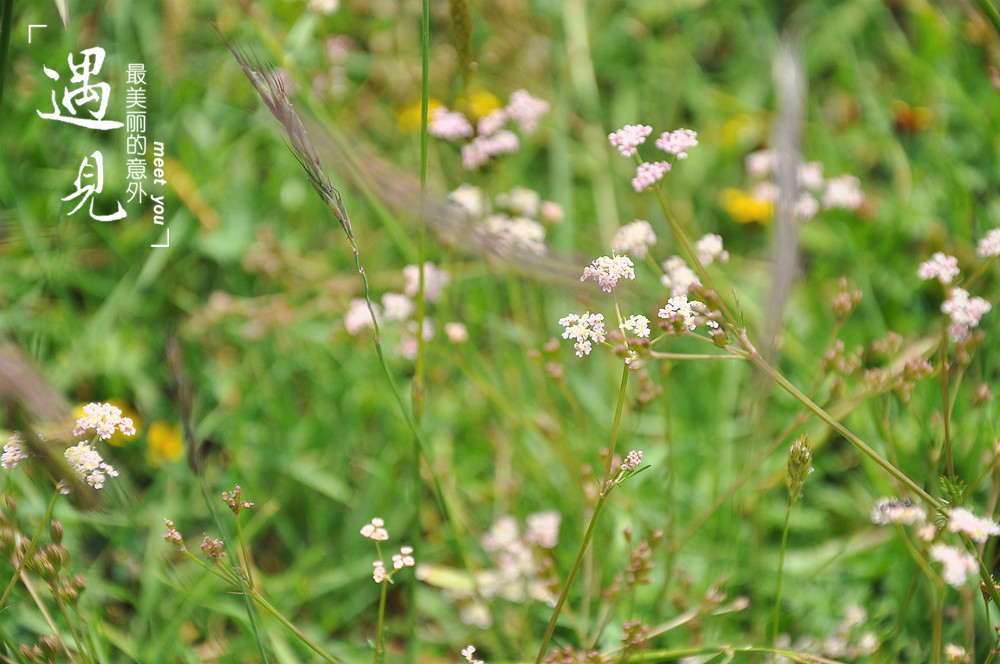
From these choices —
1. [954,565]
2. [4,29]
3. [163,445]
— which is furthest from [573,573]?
[163,445]

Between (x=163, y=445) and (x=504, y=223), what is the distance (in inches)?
47.9

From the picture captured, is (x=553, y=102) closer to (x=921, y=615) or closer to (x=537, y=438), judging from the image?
(x=537, y=438)

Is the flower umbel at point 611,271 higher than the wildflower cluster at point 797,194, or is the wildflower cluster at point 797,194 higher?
the flower umbel at point 611,271

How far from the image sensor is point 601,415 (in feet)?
7.87

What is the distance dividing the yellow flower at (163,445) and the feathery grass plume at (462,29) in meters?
1.39

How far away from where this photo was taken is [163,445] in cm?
232

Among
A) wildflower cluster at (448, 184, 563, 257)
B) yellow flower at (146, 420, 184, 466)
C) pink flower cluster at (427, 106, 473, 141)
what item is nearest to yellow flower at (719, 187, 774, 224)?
wildflower cluster at (448, 184, 563, 257)

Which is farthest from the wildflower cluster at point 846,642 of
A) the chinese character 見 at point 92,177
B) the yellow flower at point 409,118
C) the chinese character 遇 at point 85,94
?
the chinese character 遇 at point 85,94

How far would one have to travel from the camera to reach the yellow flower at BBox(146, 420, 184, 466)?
2301 millimetres

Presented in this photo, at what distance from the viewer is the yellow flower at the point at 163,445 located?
2301mm

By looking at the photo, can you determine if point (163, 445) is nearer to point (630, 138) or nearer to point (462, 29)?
point (462, 29)

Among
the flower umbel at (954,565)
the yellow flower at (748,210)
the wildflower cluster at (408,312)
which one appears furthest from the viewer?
the yellow flower at (748,210)

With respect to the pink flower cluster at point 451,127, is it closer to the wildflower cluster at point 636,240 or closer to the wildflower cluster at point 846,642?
the wildflower cluster at point 636,240

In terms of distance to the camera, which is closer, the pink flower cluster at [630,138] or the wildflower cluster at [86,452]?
the wildflower cluster at [86,452]
